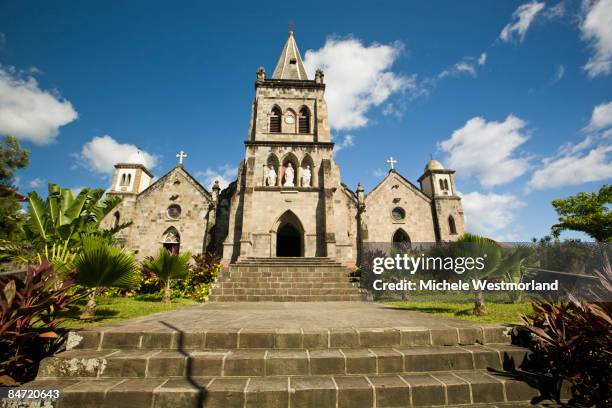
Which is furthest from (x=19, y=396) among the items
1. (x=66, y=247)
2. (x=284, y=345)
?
(x=66, y=247)

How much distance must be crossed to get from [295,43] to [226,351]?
28.8m

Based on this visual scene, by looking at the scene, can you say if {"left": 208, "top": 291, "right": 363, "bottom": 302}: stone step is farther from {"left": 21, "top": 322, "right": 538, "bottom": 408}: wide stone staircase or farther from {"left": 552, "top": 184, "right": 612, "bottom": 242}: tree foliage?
{"left": 552, "top": 184, "right": 612, "bottom": 242}: tree foliage

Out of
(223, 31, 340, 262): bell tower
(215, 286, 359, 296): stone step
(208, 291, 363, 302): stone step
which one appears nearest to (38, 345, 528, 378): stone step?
(208, 291, 363, 302): stone step

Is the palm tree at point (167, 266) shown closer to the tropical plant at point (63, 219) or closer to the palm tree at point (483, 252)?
the tropical plant at point (63, 219)

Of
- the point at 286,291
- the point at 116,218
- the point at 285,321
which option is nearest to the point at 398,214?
the point at 286,291

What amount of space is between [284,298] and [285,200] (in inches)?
323

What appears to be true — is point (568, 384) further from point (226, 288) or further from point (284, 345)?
point (226, 288)

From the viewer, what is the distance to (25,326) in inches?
128

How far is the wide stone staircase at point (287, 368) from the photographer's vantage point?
2.85 metres

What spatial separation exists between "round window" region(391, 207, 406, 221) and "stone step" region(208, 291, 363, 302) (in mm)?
13321

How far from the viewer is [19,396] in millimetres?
2803

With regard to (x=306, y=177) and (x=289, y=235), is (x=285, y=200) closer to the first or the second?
(x=306, y=177)

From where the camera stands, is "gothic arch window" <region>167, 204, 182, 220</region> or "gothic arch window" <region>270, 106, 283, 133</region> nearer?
"gothic arch window" <region>270, 106, 283, 133</region>

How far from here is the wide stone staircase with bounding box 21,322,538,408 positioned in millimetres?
2852
